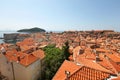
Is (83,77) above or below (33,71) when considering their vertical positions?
above

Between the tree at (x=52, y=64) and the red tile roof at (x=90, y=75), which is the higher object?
the red tile roof at (x=90, y=75)

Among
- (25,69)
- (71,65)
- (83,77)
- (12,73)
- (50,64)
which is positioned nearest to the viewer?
(83,77)

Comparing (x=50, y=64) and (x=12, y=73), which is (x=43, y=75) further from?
(x=12, y=73)

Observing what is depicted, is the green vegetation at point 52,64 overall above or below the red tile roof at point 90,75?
below

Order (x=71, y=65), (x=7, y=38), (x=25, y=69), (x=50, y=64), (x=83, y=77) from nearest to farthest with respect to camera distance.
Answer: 1. (x=83, y=77)
2. (x=71, y=65)
3. (x=25, y=69)
4. (x=50, y=64)
5. (x=7, y=38)

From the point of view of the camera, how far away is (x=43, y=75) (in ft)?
121

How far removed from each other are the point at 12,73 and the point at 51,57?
983 cm

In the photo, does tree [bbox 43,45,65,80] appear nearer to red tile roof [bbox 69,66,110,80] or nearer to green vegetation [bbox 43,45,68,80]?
green vegetation [bbox 43,45,68,80]

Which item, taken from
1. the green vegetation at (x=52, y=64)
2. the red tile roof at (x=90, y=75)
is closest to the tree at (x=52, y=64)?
the green vegetation at (x=52, y=64)

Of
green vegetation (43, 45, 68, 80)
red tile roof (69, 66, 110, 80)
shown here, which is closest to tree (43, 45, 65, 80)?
green vegetation (43, 45, 68, 80)

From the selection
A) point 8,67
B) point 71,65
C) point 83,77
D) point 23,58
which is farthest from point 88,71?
point 8,67

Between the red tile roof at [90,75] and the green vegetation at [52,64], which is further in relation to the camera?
the green vegetation at [52,64]

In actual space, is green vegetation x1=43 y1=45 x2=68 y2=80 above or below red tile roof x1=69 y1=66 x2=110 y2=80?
below

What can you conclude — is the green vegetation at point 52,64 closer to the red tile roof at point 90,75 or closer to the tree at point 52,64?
the tree at point 52,64
